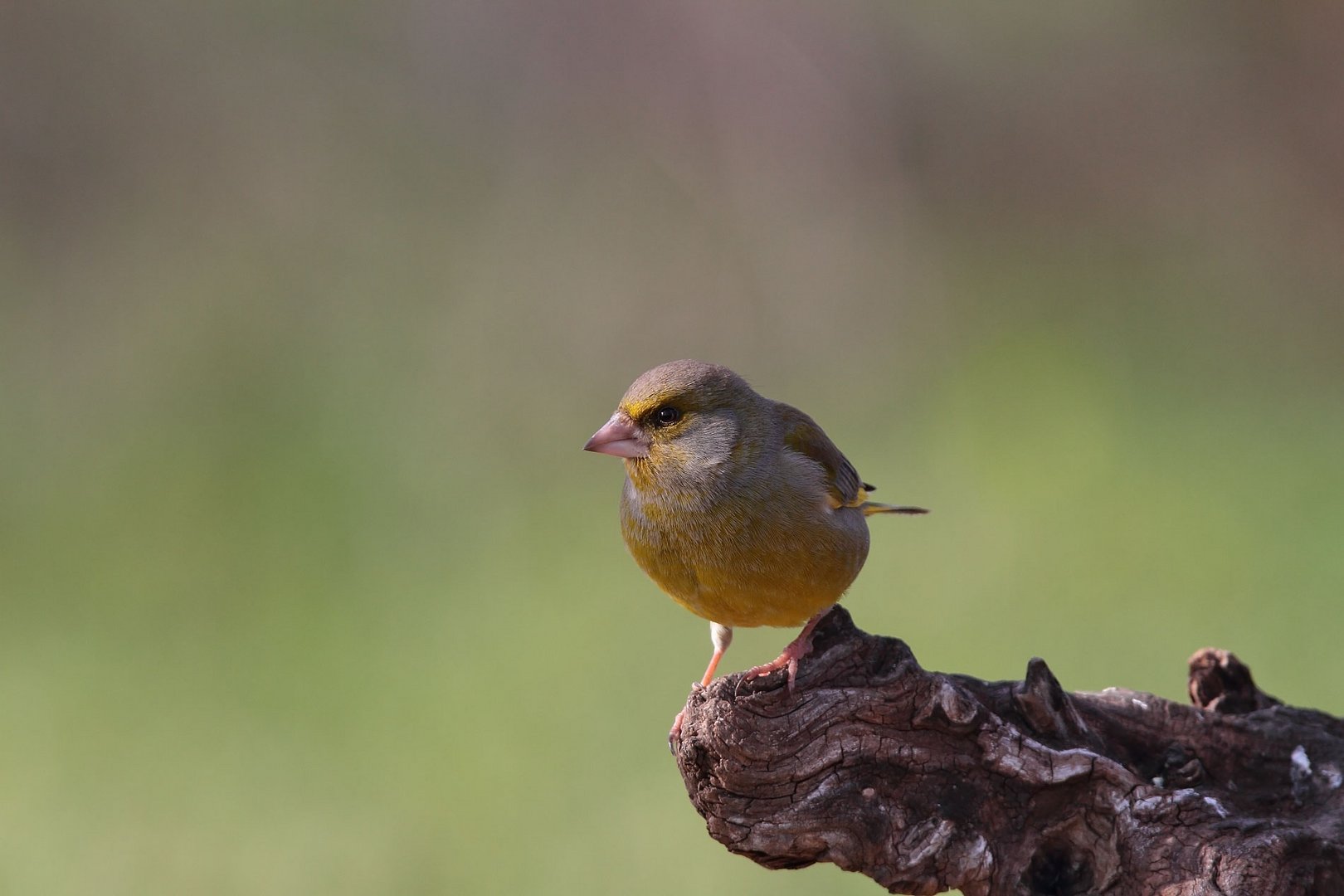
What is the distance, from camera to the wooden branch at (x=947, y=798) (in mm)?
2768

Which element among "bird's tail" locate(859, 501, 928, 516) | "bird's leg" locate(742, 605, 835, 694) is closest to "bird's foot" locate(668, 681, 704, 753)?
"bird's leg" locate(742, 605, 835, 694)

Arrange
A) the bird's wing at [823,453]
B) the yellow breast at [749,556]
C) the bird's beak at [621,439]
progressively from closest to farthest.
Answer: the yellow breast at [749,556]
the bird's beak at [621,439]
the bird's wing at [823,453]

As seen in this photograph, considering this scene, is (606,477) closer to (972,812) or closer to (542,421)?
(542,421)

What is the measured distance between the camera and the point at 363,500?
658 cm

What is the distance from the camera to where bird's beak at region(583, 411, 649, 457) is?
10.8 feet

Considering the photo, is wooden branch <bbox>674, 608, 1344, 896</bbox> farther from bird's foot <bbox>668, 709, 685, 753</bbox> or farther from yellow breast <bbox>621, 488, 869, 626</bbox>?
yellow breast <bbox>621, 488, 869, 626</bbox>

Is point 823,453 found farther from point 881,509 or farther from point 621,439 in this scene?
point 621,439

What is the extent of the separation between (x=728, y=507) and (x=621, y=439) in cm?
31

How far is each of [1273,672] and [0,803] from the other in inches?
184

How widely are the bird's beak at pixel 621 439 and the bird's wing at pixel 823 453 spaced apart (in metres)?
0.39

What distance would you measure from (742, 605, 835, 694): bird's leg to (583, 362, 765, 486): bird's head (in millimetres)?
418

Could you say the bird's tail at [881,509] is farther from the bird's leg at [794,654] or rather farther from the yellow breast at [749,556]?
the bird's leg at [794,654]

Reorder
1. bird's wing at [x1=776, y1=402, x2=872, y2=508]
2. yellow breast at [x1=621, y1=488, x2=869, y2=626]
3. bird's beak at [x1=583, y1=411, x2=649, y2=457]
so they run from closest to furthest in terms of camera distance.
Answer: yellow breast at [x1=621, y1=488, x2=869, y2=626], bird's beak at [x1=583, y1=411, x2=649, y2=457], bird's wing at [x1=776, y1=402, x2=872, y2=508]

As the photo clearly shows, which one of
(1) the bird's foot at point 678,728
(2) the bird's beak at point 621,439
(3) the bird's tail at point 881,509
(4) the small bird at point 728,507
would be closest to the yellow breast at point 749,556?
(4) the small bird at point 728,507
